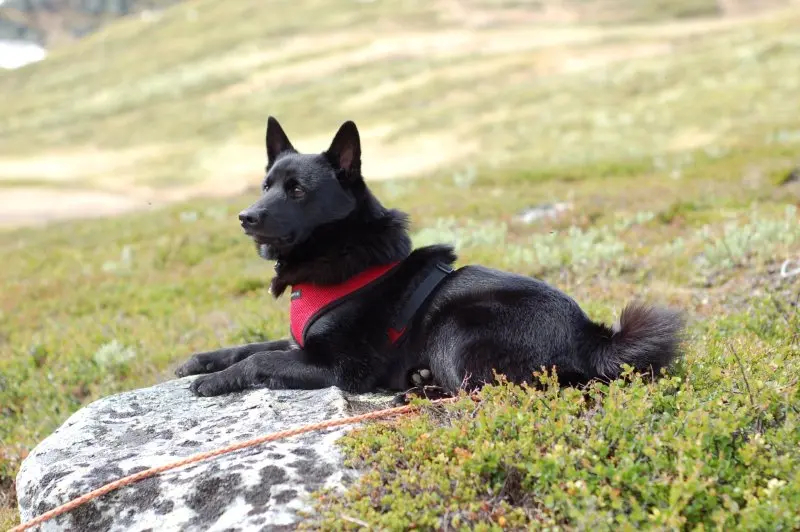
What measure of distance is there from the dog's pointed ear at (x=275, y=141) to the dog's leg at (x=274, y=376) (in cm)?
159

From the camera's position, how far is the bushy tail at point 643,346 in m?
4.45

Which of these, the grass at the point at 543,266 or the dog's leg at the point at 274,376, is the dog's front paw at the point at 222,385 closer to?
the dog's leg at the point at 274,376

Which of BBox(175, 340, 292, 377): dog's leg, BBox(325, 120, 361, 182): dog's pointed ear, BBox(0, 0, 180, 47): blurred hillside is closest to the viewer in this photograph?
BBox(325, 120, 361, 182): dog's pointed ear

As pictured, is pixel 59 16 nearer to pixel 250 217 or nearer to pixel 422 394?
pixel 250 217

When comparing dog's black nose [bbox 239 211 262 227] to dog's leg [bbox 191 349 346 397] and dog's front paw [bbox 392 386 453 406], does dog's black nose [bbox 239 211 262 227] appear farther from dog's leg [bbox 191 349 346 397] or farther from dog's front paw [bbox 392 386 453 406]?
dog's front paw [bbox 392 386 453 406]

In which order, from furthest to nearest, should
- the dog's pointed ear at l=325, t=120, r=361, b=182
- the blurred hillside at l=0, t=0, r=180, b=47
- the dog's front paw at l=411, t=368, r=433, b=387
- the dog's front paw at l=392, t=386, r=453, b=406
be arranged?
1. the blurred hillside at l=0, t=0, r=180, b=47
2. the dog's pointed ear at l=325, t=120, r=361, b=182
3. the dog's front paw at l=411, t=368, r=433, b=387
4. the dog's front paw at l=392, t=386, r=453, b=406

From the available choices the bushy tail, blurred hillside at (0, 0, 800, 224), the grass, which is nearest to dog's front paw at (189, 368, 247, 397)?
the grass

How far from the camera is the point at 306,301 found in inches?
205

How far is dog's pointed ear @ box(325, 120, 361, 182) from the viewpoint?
522cm

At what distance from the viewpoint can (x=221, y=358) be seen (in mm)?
5645

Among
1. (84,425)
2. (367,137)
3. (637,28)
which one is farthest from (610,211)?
(637,28)

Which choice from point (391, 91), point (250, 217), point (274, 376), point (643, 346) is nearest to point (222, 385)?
point (274, 376)

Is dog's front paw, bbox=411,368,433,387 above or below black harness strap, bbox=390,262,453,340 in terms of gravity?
below

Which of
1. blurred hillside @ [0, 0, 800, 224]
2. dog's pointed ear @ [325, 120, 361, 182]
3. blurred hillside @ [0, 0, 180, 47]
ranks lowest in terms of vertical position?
dog's pointed ear @ [325, 120, 361, 182]
